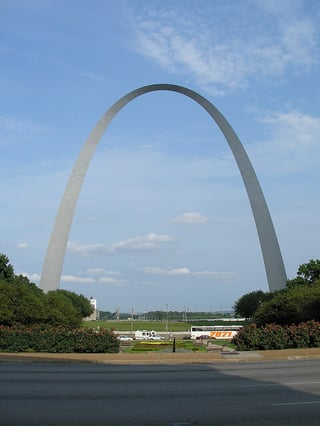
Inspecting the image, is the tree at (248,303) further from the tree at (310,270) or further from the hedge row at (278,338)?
the hedge row at (278,338)

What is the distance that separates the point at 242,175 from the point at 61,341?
3620 centimetres

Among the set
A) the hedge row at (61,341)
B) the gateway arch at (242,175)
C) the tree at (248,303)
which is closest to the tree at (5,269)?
the gateway arch at (242,175)

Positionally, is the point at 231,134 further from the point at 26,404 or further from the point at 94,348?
the point at 26,404

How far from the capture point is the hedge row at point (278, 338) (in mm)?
24703

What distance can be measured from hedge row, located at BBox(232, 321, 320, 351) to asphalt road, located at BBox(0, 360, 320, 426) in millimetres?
8059

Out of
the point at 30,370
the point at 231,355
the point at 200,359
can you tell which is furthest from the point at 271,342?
the point at 30,370

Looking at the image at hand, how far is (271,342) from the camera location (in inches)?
974

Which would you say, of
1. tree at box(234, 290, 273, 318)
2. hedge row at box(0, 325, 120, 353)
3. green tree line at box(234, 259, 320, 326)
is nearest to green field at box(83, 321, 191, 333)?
tree at box(234, 290, 273, 318)

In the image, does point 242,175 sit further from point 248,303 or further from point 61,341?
point 248,303

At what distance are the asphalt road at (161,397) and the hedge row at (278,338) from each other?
806 cm

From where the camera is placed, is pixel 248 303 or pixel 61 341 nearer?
pixel 61 341

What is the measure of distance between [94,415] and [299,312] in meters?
26.8

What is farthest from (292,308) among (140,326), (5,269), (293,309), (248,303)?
(140,326)

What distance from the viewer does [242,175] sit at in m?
55.9
